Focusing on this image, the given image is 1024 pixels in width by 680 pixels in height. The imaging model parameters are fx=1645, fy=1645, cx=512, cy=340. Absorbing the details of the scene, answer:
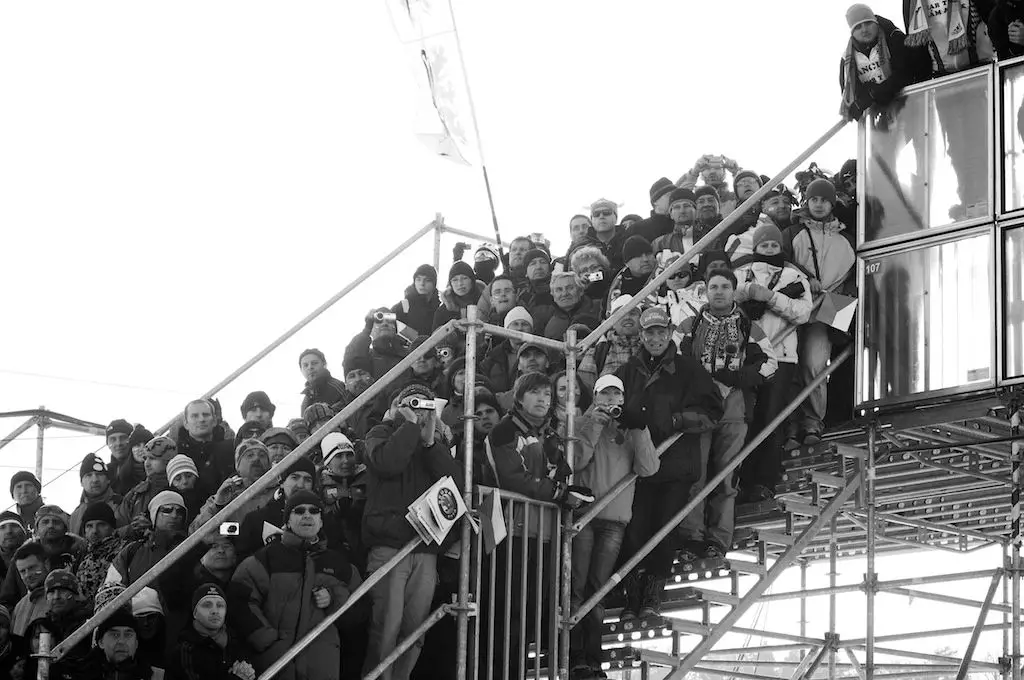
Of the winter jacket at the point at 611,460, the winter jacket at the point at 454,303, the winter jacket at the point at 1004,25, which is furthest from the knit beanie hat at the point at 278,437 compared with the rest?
the winter jacket at the point at 1004,25

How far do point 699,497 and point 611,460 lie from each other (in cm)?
60

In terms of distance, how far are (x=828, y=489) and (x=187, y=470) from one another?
4497mm

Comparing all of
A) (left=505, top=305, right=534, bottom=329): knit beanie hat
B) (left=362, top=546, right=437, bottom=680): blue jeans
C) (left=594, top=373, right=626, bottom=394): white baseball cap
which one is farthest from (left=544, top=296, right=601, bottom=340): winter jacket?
(left=362, top=546, right=437, bottom=680): blue jeans

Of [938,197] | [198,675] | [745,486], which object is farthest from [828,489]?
[198,675]

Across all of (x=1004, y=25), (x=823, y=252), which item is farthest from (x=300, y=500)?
(x=1004, y=25)

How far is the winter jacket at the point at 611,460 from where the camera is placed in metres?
9.60

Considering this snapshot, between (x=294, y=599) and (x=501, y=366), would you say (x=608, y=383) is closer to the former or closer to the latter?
(x=501, y=366)

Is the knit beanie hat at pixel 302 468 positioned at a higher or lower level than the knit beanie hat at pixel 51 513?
higher

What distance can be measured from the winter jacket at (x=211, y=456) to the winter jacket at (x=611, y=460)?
235 centimetres

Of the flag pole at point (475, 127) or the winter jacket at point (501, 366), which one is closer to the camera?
the winter jacket at point (501, 366)

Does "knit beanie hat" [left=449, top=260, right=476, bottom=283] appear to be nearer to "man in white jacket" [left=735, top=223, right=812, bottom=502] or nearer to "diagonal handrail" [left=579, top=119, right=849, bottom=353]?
"diagonal handrail" [left=579, top=119, right=849, bottom=353]

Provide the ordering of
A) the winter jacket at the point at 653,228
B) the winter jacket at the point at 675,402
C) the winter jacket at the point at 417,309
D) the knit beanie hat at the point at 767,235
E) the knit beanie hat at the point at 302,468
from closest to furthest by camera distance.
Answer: the knit beanie hat at the point at 302,468 < the winter jacket at the point at 675,402 < the knit beanie hat at the point at 767,235 < the winter jacket at the point at 653,228 < the winter jacket at the point at 417,309

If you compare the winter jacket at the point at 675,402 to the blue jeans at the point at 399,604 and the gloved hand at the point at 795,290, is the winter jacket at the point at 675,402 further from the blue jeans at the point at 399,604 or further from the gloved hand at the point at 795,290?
the blue jeans at the point at 399,604

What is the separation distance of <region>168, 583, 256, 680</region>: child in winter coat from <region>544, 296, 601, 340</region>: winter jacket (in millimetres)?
3876
